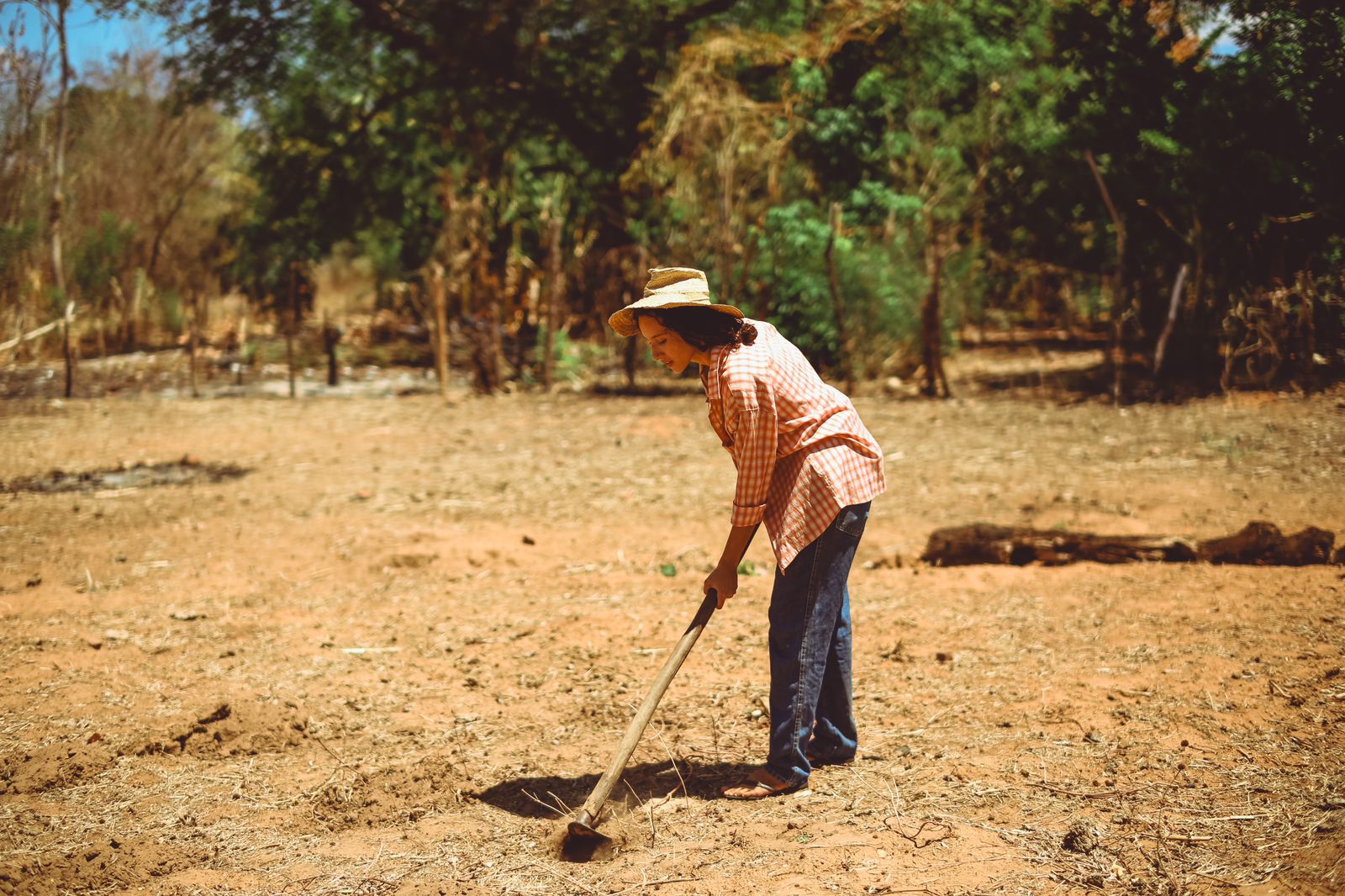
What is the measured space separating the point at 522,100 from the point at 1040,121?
705 centimetres

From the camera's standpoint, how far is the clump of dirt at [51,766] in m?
3.71

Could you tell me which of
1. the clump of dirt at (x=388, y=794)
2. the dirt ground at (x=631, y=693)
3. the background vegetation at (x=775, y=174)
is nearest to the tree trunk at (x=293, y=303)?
the background vegetation at (x=775, y=174)

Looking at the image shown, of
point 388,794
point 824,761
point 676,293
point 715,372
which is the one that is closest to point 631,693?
point 824,761

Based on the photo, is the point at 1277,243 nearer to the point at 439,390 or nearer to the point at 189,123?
the point at 439,390

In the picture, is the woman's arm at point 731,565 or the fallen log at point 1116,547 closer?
the woman's arm at point 731,565

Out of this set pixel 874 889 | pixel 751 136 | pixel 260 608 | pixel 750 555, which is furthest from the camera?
pixel 751 136

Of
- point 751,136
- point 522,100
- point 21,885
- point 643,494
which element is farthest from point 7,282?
point 21,885

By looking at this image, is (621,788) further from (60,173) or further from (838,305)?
(60,173)

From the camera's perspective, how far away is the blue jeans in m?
3.38

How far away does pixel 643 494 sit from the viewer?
328 inches

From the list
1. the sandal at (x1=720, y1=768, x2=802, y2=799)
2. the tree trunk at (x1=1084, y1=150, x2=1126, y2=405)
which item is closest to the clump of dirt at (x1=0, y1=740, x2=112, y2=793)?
the sandal at (x1=720, y1=768, x2=802, y2=799)

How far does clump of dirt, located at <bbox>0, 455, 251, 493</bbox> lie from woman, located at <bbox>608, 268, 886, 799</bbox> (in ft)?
22.5

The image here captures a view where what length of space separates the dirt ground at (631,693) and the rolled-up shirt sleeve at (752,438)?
0.97 meters

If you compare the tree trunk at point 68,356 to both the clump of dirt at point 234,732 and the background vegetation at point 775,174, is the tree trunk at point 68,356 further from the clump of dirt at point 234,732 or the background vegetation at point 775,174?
the clump of dirt at point 234,732
